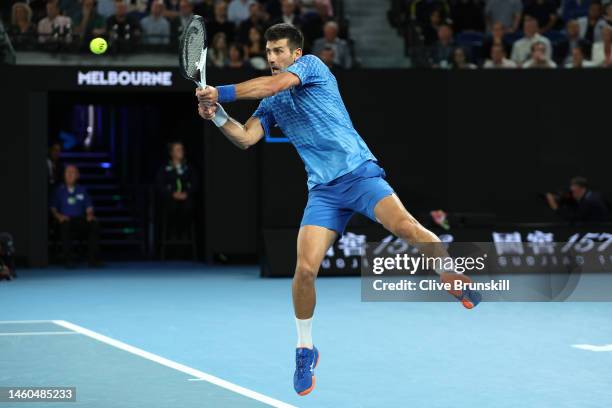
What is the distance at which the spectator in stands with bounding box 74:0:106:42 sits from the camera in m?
17.5

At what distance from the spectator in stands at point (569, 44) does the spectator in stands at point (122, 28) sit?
6832mm

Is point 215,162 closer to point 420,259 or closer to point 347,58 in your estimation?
point 347,58

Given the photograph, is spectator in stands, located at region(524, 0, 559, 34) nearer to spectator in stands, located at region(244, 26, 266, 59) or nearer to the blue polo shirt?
spectator in stands, located at region(244, 26, 266, 59)

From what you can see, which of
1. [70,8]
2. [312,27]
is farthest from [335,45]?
[70,8]

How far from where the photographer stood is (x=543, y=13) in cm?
1956

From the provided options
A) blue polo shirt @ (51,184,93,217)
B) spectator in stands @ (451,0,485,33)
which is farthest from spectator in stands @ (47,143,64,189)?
spectator in stands @ (451,0,485,33)

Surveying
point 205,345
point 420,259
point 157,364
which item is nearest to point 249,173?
point 420,259

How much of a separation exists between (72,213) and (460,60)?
6535 mm

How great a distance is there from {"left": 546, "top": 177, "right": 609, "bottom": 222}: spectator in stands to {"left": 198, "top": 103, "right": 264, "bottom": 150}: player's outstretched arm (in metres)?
10.3

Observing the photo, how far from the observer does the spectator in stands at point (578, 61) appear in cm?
1788

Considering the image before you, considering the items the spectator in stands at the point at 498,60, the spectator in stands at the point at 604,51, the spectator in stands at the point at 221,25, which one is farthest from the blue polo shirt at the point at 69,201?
the spectator in stands at the point at 604,51

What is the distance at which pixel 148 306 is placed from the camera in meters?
13.1

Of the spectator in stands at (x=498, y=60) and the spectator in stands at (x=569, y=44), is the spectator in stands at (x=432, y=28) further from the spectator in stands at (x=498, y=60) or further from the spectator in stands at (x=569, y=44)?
the spectator in stands at (x=569, y=44)

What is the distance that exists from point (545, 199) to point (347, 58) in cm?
383
